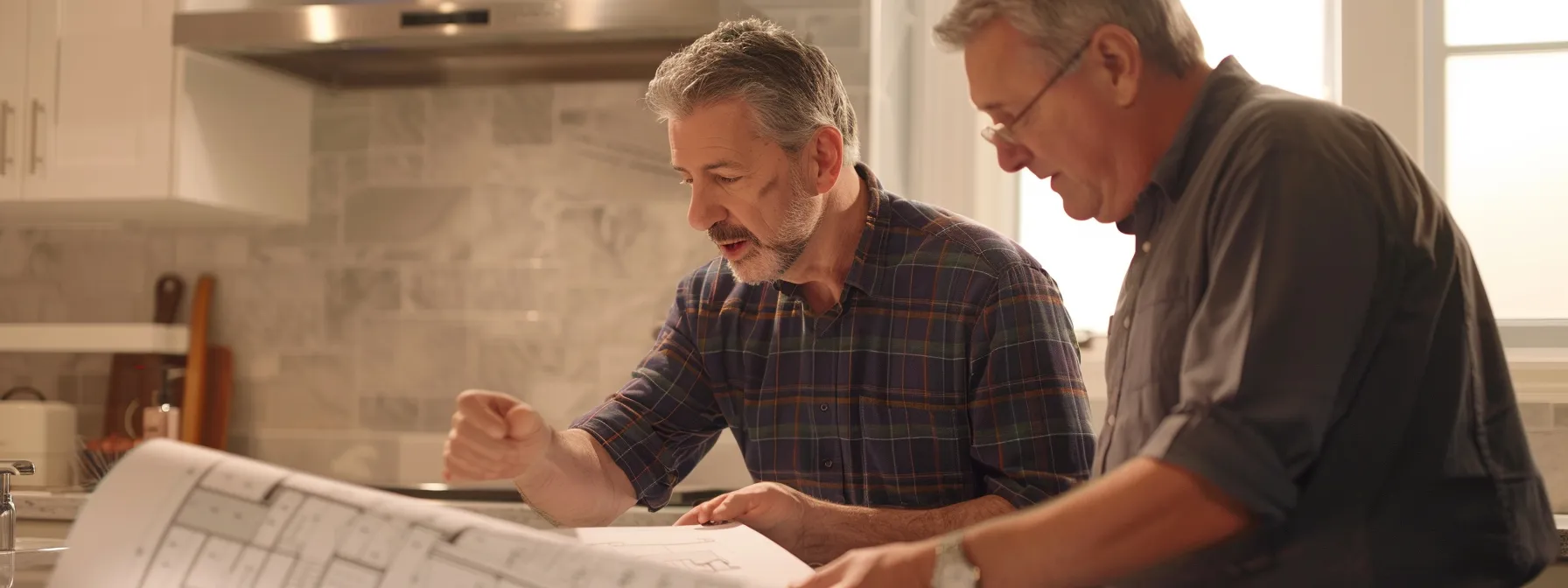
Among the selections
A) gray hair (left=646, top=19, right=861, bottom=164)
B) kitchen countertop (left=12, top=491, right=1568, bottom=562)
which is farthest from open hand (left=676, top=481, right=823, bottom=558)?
kitchen countertop (left=12, top=491, right=1568, bottom=562)

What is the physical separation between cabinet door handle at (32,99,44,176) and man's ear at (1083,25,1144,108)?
250cm

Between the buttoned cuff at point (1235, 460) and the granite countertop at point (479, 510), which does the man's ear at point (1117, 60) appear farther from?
the granite countertop at point (479, 510)

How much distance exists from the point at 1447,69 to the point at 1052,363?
1.58 metres

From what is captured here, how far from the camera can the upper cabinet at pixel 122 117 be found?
8.90ft

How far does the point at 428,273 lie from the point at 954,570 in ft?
7.65

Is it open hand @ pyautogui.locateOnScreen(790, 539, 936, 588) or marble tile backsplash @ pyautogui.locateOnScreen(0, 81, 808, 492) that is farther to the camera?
marble tile backsplash @ pyautogui.locateOnScreen(0, 81, 808, 492)

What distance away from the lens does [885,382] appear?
158 centimetres

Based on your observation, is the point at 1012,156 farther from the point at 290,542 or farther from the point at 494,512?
the point at 494,512

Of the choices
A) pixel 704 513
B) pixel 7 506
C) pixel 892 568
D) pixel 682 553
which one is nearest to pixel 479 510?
pixel 7 506

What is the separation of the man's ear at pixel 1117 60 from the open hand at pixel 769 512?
57 centimetres

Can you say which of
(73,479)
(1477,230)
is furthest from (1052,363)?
(73,479)

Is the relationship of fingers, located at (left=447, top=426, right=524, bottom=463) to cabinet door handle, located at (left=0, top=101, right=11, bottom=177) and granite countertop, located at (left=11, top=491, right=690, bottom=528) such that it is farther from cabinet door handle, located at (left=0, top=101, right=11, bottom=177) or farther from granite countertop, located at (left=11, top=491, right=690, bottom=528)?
cabinet door handle, located at (left=0, top=101, right=11, bottom=177)

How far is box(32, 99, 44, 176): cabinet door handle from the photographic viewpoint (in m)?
2.79

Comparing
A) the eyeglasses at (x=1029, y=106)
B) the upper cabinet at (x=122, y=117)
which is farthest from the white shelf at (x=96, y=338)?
the eyeglasses at (x=1029, y=106)
